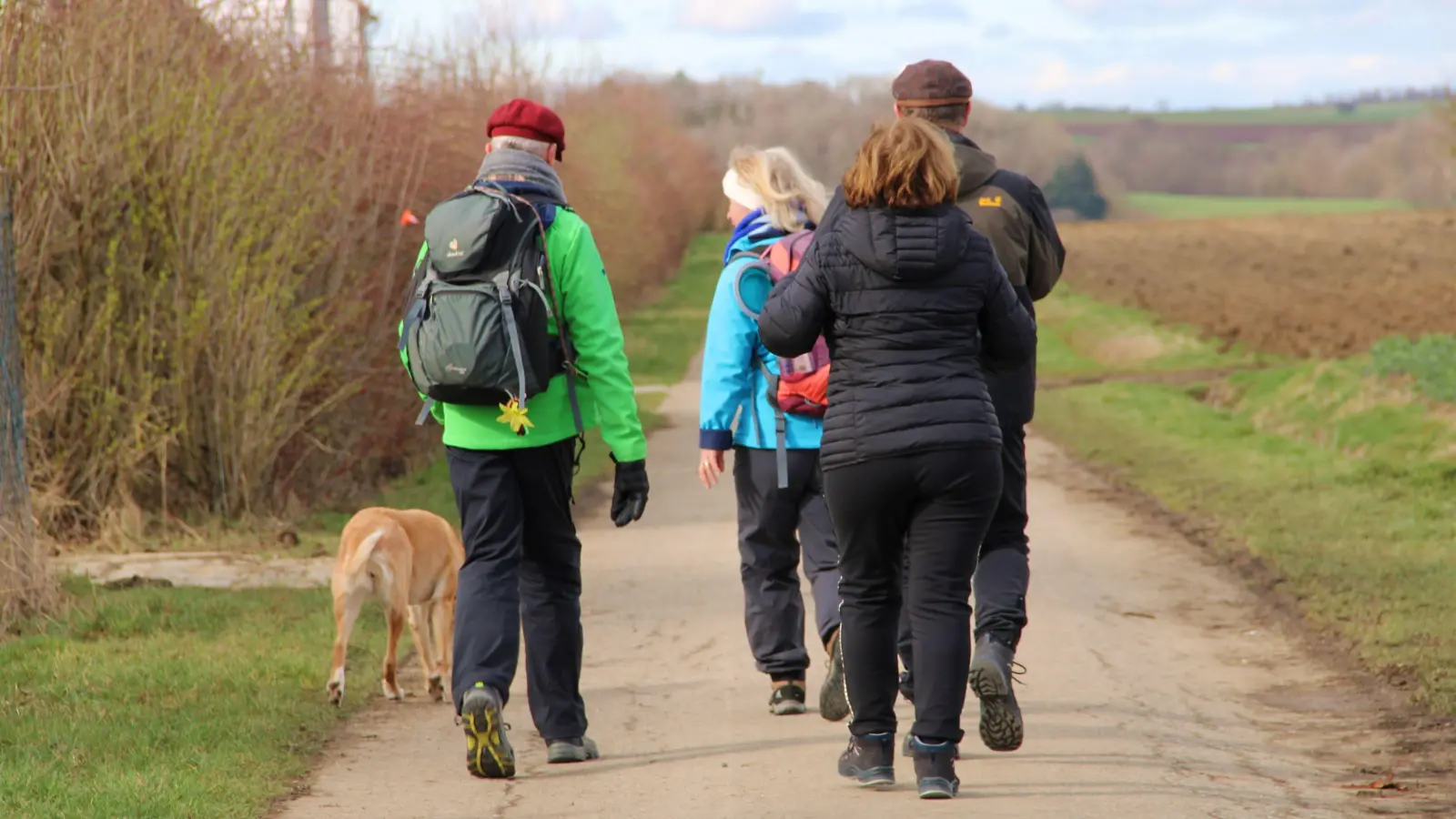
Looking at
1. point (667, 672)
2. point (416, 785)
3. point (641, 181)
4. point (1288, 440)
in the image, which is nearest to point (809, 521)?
point (667, 672)

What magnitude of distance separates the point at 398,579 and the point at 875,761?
2086mm

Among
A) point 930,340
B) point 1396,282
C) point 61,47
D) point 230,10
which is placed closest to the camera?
point 930,340

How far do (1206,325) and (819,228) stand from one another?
25.2m

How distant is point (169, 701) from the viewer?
6605mm

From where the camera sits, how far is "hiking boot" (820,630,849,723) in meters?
6.11

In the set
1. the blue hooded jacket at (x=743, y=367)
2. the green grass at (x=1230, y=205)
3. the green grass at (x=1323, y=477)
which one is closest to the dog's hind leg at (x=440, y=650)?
the blue hooded jacket at (x=743, y=367)

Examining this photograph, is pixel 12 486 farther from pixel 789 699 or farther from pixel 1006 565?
pixel 1006 565

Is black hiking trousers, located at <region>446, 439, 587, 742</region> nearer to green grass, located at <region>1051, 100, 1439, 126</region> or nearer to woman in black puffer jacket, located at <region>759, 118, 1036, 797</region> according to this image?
woman in black puffer jacket, located at <region>759, 118, 1036, 797</region>

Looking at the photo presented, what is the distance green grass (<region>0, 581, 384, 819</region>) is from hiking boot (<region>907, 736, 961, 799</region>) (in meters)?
1.89

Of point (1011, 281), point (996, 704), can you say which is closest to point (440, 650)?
point (996, 704)

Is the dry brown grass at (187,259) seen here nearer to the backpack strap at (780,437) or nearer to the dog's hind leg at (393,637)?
the dog's hind leg at (393,637)

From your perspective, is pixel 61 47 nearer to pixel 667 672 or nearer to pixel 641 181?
pixel 667 672

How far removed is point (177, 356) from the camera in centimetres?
1077

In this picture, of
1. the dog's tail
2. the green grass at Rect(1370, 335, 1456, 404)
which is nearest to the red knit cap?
the dog's tail
